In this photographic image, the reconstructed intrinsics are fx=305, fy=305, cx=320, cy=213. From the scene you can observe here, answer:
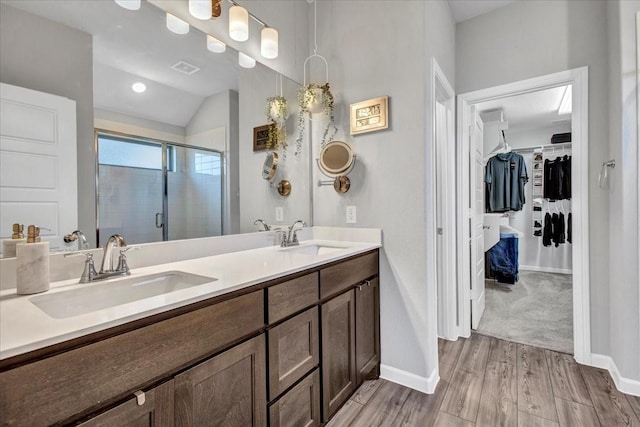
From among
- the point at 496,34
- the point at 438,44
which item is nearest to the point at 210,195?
the point at 438,44

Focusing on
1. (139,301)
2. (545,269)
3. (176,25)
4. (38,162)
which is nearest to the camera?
(139,301)

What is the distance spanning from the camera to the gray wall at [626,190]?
177 cm

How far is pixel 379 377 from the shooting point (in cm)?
200

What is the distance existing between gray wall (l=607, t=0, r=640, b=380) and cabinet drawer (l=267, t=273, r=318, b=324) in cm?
189

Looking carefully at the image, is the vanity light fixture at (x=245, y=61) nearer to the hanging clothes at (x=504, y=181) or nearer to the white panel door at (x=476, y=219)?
the white panel door at (x=476, y=219)

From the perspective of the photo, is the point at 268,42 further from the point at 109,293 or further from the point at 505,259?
the point at 505,259

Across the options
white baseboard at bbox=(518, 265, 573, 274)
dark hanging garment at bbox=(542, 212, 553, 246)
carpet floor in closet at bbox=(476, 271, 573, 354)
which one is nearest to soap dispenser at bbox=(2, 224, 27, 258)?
carpet floor in closet at bbox=(476, 271, 573, 354)

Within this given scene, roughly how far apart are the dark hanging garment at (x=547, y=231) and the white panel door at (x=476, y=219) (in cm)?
258

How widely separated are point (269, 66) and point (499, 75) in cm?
183

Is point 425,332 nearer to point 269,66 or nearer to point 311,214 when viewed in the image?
point 311,214

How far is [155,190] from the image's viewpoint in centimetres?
144

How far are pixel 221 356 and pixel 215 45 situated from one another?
5.18 ft

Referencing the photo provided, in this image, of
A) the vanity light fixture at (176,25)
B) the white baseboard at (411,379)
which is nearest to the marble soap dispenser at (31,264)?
the vanity light fixture at (176,25)

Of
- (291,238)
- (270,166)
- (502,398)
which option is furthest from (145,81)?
(502,398)
